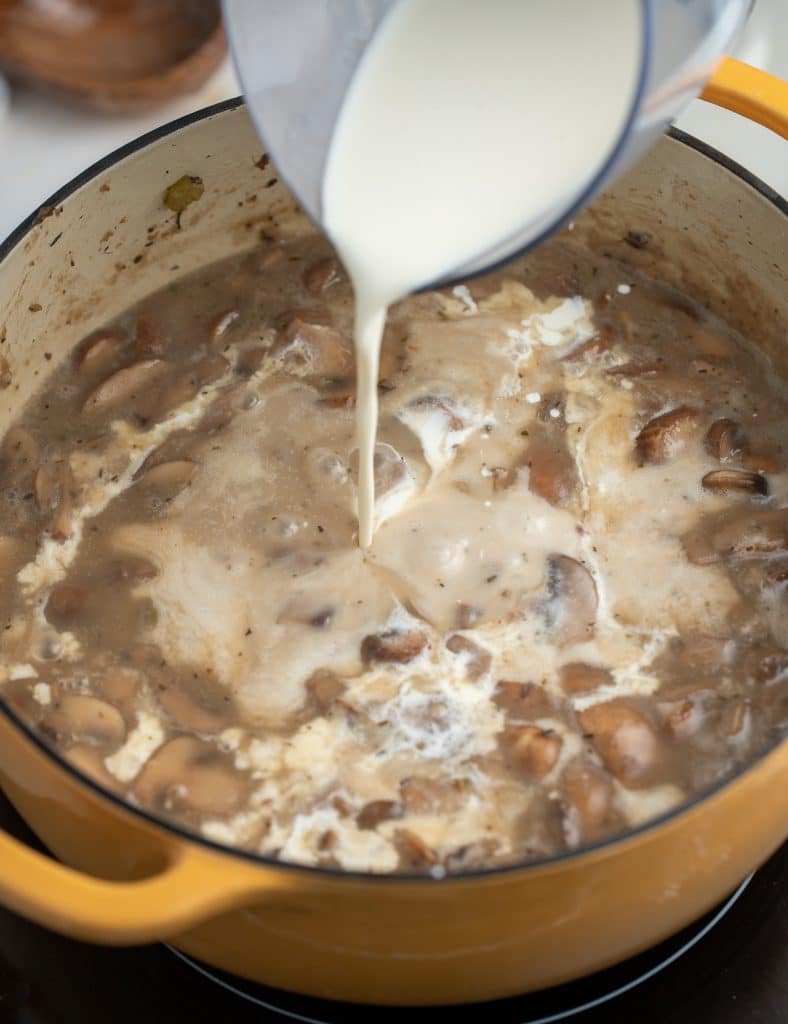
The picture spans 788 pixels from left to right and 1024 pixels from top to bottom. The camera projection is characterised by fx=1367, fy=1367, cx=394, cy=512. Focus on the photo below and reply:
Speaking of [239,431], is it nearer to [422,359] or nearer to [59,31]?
[422,359]

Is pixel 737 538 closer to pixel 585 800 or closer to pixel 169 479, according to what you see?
pixel 585 800

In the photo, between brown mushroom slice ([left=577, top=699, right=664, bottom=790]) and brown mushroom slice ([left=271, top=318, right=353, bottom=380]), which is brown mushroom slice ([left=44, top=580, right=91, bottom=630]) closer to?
brown mushroom slice ([left=271, top=318, right=353, bottom=380])

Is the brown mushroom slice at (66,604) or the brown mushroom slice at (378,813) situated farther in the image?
the brown mushroom slice at (66,604)

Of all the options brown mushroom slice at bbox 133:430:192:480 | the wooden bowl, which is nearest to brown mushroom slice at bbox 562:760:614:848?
brown mushroom slice at bbox 133:430:192:480

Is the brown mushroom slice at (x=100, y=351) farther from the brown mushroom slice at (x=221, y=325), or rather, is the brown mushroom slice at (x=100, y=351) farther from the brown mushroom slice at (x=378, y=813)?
the brown mushroom slice at (x=378, y=813)

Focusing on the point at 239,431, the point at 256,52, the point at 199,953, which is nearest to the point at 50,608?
the point at 239,431

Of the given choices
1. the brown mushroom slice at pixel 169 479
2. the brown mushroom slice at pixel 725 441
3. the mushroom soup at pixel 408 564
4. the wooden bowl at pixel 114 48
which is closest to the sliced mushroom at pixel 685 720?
the mushroom soup at pixel 408 564

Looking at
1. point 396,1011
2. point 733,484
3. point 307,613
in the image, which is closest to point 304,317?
point 307,613
